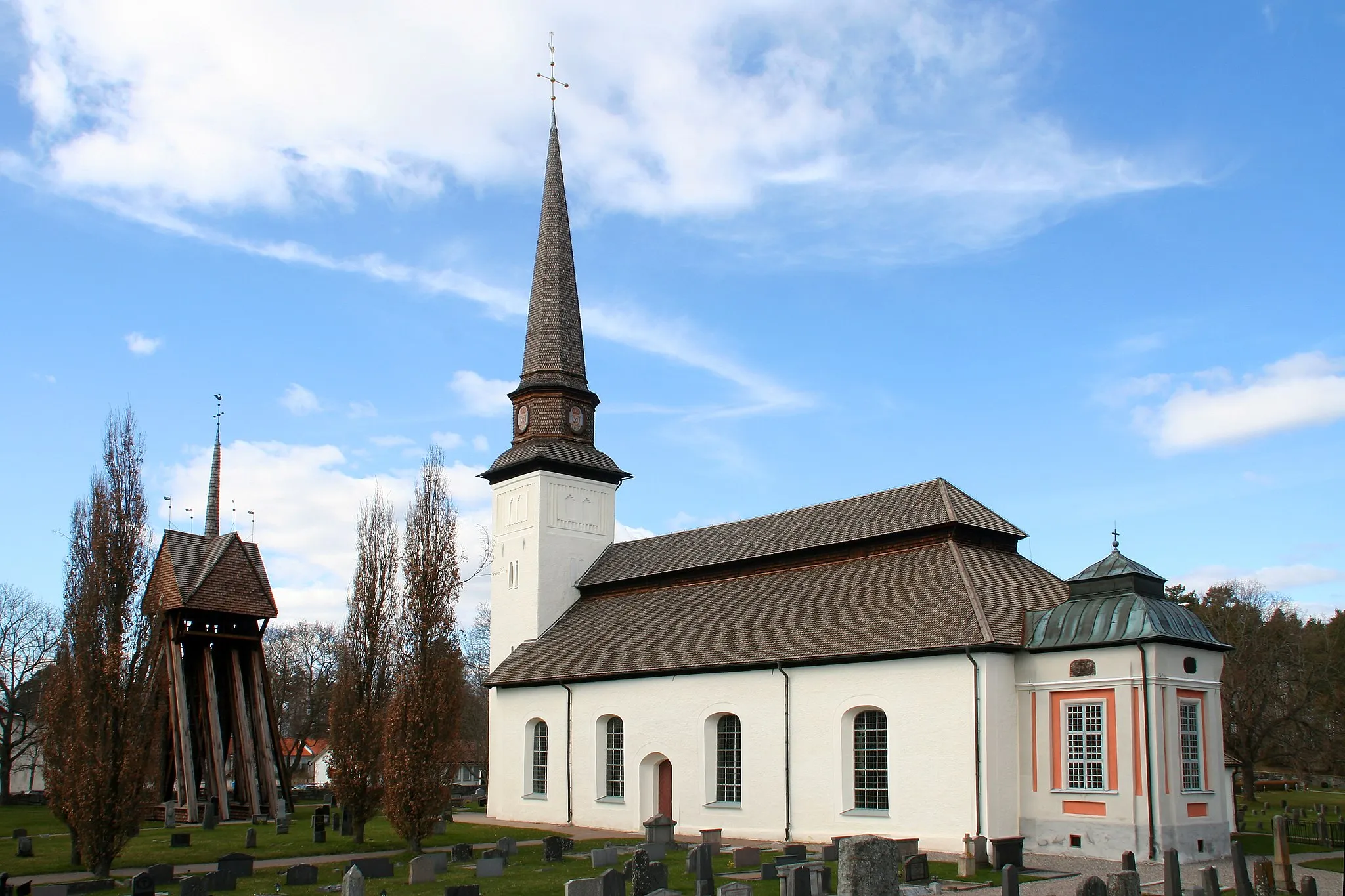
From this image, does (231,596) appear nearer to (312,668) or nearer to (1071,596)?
(1071,596)

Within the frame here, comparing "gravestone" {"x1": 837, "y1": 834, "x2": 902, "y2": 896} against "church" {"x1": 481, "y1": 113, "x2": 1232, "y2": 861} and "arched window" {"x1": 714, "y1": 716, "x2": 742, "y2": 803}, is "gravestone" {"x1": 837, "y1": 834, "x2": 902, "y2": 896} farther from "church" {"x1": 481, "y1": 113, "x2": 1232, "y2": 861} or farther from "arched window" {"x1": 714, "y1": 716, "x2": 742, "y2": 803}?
"arched window" {"x1": 714, "y1": 716, "x2": 742, "y2": 803}

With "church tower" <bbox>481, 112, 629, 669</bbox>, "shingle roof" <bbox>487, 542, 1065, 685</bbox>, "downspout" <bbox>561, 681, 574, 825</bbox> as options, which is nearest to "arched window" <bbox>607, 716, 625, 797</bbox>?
"downspout" <bbox>561, 681, 574, 825</bbox>

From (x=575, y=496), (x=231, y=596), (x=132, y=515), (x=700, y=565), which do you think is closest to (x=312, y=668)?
(x=231, y=596)

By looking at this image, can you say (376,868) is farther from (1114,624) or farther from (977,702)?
(1114,624)

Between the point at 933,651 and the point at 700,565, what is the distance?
10.6 meters

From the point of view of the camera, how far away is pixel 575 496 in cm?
3919

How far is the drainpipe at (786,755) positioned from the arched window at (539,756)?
10802 millimetres

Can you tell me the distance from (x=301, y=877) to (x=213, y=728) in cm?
2040

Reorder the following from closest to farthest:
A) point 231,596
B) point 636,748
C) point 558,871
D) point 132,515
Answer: point 558,871 → point 132,515 → point 636,748 → point 231,596

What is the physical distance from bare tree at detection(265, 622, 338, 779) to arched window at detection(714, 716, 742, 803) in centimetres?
3667

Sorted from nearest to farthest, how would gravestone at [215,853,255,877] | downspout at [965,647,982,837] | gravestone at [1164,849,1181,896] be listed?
1. gravestone at [1164,849,1181,896]
2. gravestone at [215,853,255,877]
3. downspout at [965,647,982,837]

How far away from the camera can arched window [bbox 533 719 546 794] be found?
3472cm

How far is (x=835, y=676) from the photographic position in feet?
84.5

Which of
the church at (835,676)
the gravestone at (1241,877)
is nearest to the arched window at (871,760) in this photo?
the church at (835,676)
